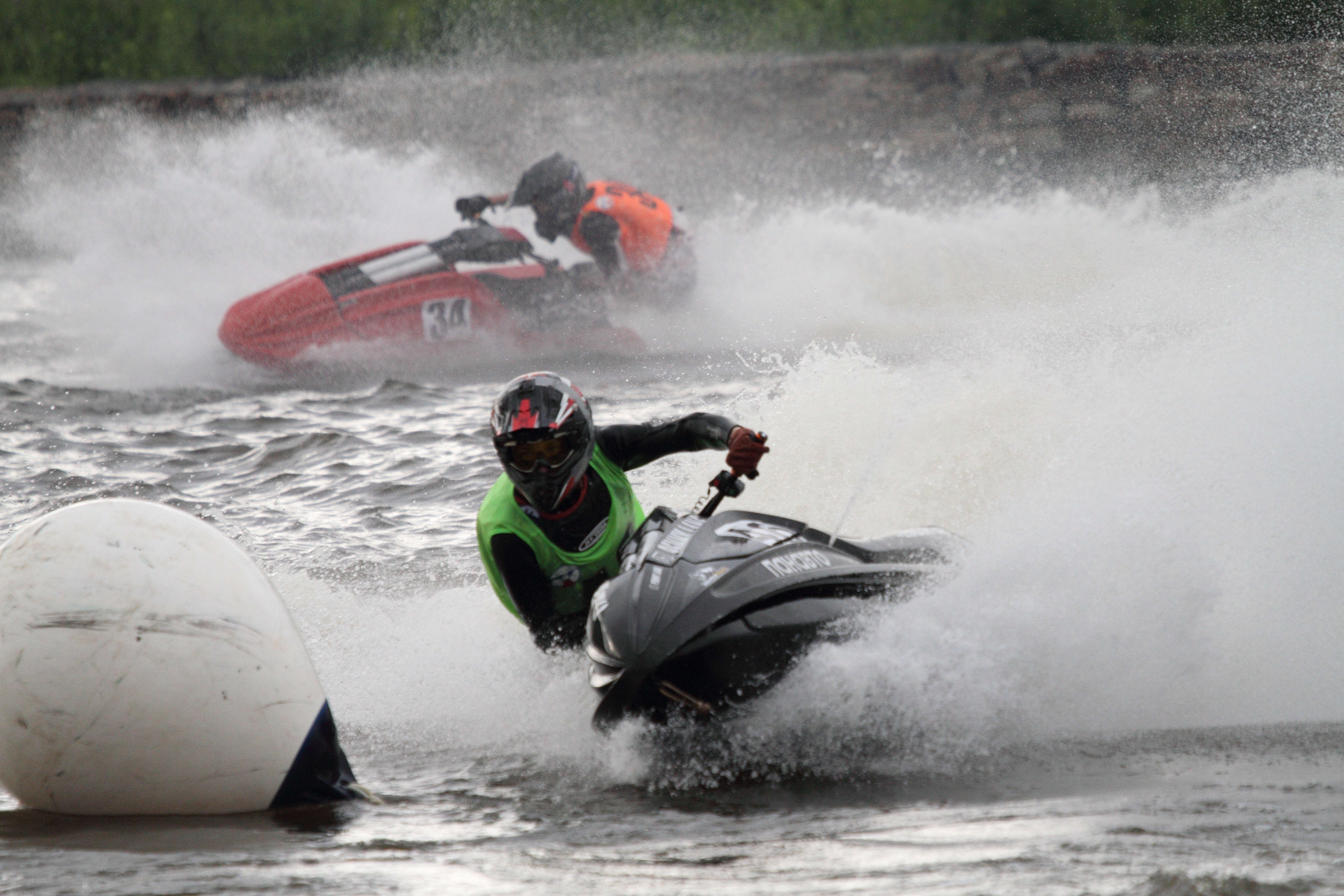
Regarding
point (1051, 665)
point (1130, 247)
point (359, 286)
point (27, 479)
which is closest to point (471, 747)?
point (1051, 665)

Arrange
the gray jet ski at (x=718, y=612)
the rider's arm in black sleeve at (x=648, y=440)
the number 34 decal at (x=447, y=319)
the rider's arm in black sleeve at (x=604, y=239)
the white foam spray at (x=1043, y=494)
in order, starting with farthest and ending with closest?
the rider's arm in black sleeve at (x=604, y=239) < the number 34 decal at (x=447, y=319) < the rider's arm in black sleeve at (x=648, y=440) < the white foam spray at (x=1043, y=494) < the gray jet ski at (x=718, y=612)

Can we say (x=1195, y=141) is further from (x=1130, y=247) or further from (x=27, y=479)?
(x=27, y=479)

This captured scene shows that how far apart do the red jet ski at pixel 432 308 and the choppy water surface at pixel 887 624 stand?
77cm

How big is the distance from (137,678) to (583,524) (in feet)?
6.46

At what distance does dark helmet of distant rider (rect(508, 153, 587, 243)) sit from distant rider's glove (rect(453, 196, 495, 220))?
1.19ft

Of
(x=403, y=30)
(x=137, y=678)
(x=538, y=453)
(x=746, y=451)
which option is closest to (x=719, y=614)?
(x=746, y=451)

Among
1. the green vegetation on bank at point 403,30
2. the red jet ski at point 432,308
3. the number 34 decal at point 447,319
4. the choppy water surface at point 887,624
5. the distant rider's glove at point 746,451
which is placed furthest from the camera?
the green vegetation on bank at point 403,30

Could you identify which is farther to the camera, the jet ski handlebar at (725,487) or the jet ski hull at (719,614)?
the jet ski handlebar at (725,487)

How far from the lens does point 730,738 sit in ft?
14.5

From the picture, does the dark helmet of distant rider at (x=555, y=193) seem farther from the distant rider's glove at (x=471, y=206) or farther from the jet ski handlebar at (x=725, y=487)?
the jet ski handlebar at (x=725, y=487)

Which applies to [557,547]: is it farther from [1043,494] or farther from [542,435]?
[1043,494]

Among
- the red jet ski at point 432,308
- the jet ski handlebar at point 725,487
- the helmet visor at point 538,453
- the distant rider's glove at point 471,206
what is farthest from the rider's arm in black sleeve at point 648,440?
the distant rider's glove at point 471,206

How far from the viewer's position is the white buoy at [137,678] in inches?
156

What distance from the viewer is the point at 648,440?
5.67m
